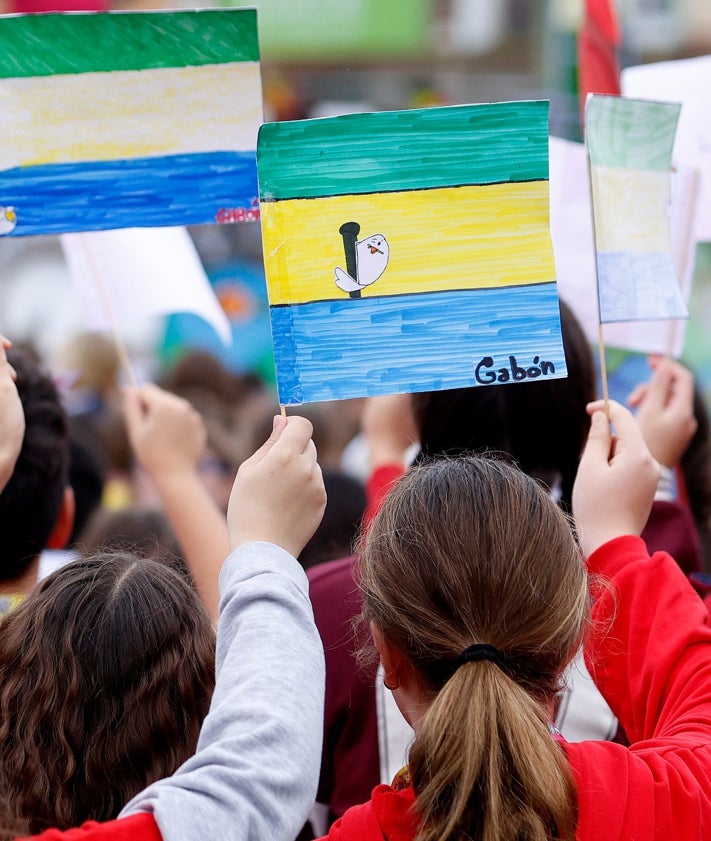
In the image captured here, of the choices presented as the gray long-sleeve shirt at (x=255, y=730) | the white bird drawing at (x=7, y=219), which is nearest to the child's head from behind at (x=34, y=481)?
the white bird drawing at (x=7, y=219)

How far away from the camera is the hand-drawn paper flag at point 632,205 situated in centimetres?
195

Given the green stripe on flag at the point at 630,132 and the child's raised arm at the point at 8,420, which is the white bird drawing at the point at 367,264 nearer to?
the green stripe on flag at the point at 630,132

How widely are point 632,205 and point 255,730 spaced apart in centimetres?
123

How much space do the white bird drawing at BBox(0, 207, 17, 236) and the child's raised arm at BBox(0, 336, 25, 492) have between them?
25 centimetres

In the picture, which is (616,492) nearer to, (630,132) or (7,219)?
(630,132)

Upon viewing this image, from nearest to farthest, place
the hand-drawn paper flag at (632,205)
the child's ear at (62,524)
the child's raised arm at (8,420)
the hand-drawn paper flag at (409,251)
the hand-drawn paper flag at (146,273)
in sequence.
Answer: the hand-drawn paper flag at (409,251)
the child's raised arm at (8,420)
the hand-drawn paper flag at (632,205)
the child's ear at (62,524)
the hand-drawn paper flag at (146,273)

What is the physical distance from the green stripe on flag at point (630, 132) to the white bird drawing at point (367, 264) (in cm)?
45

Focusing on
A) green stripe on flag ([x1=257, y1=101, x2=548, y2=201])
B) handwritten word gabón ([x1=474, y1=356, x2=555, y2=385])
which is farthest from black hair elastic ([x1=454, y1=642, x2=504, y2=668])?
green stripe on flag ([x1=257, y1=101, x2=548, y2=201])

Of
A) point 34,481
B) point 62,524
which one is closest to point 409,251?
point 34,481

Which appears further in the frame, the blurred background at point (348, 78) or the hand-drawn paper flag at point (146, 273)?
the blurred background at point (348, 78)

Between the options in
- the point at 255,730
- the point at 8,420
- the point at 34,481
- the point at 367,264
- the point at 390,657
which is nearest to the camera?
the point at 255,730

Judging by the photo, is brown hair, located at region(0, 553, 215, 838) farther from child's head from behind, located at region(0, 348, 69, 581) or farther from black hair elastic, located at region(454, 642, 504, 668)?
child's head from behind, located at region(0, 348, 69, 581)

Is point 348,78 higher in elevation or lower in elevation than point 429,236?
higher

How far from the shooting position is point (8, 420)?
185 cm
